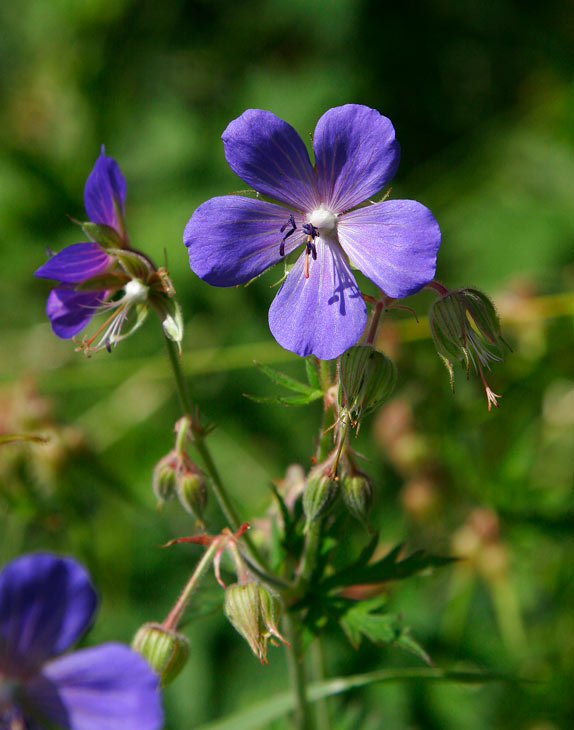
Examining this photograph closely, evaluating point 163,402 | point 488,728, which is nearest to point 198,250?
point 488,728

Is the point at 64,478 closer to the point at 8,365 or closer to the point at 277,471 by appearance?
the point at 277,471

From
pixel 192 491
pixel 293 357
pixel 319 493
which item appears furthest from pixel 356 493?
pixel 293 357

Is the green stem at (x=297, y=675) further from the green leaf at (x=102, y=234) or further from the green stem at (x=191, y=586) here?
the green leaf at (x=102, y=234)

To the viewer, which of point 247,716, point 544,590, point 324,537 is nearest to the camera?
point 324,537

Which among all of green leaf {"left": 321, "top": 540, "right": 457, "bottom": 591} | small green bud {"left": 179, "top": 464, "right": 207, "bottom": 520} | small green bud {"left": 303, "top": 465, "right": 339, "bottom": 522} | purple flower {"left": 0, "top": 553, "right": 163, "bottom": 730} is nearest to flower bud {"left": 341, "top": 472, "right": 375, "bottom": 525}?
small green bud {"left": 303, "top": 465, "right": 339, "bottom": 522}

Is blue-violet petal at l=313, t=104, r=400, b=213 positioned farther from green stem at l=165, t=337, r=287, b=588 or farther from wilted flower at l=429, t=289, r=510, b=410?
green stem at l=165, t=337, r=287, b=588

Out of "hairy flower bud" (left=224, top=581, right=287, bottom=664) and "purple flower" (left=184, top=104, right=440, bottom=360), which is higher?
"purple flower" (left=184, top=104, right=440, bottom=360)

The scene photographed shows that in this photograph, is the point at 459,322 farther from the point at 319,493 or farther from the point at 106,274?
the point at 106,274
